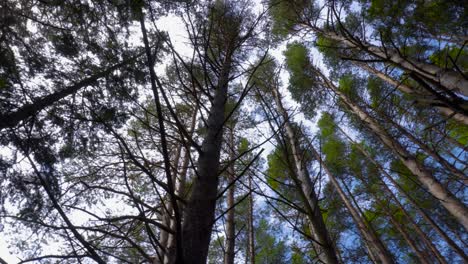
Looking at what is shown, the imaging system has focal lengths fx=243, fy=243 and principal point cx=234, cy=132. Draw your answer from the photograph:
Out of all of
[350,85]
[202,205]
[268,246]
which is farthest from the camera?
[268,246]

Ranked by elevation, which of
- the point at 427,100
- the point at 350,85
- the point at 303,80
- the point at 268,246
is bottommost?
the point at 427,100

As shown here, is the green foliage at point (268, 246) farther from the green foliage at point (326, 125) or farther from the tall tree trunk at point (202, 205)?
the tall tree trunk at point (202, 205)

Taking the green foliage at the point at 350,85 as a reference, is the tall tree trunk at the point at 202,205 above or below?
below

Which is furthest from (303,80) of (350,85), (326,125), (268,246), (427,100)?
(427,100)

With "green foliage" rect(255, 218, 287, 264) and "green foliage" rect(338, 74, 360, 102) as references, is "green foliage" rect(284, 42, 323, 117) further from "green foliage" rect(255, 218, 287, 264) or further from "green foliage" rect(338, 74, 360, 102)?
"green foliage" rect(255, 218, 287, 264)

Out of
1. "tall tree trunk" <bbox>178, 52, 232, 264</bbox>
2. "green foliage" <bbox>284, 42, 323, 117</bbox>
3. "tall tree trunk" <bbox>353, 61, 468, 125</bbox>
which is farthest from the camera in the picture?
"green foliage" <bbox>284, 42, 323, 117</bbox>

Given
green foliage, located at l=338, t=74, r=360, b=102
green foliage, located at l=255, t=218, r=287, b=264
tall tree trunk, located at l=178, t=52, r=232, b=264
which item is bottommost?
tall tree trunk, located at l=178, t=52, r=232, b=264

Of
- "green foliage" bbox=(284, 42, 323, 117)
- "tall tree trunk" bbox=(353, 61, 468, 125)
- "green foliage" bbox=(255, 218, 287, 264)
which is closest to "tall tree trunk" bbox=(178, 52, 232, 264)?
"tall tree trunk" bbox=(353, 61, 468, 125)

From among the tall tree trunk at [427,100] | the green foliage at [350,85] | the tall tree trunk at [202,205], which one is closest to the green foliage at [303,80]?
the green foliage at [350,85]

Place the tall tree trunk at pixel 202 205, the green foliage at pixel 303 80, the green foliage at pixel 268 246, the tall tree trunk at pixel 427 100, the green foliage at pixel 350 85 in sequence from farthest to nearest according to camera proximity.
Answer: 1. the green foliage at pixel 268 246
2. the green foliage at pixel 303 80
3. the green foliage at pixel 350 85
4. the tall tree trunk at pixel 202 205
5. the tall tree trunk at pixel 427 100

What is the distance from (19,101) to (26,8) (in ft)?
7.34

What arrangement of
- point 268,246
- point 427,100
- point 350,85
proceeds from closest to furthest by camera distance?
point 427,100, point 350,85, point 268,246

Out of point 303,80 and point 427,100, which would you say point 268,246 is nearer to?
point 303,80

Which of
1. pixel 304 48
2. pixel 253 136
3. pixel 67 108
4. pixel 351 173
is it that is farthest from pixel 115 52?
pixel 351 173
